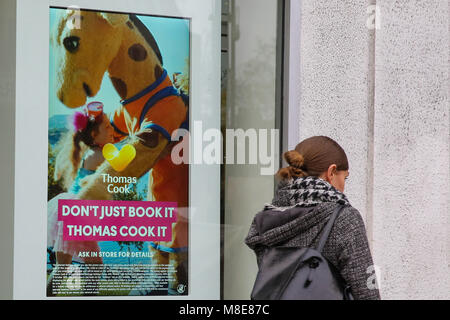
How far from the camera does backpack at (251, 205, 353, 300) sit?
312cm

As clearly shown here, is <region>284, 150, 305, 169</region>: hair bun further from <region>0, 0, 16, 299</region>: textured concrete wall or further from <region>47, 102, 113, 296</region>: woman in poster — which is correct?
<region>0, 0, 16, 299</region>: textured concrete wall

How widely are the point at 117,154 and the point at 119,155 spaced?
0.05 ft

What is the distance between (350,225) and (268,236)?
0.43 metres

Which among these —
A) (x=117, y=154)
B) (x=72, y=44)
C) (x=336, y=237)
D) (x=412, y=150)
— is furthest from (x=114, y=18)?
(x=412, y=150)

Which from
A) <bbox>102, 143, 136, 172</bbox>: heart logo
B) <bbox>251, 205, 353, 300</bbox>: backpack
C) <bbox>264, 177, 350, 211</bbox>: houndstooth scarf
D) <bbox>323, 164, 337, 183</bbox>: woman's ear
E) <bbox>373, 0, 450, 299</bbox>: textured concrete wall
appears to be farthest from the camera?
<bbox>373, 0, 450, 299</bbox>: textured concrete wall

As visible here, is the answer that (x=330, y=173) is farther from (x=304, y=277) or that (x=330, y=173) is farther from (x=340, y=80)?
(x=340, y=80)

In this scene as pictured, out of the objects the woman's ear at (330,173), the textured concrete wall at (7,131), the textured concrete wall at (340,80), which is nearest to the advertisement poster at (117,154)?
the textured concrete wall at (7,131)

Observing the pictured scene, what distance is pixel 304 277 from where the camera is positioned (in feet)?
10.3

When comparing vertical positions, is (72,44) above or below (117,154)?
above

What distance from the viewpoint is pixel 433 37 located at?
526cm

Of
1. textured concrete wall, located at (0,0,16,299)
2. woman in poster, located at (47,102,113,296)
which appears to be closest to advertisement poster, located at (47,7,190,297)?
woman in poster, located at (47,102,113,296)

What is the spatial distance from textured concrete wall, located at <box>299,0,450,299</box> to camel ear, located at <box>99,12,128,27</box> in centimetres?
141

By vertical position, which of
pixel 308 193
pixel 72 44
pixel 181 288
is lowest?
pixel 181 288
